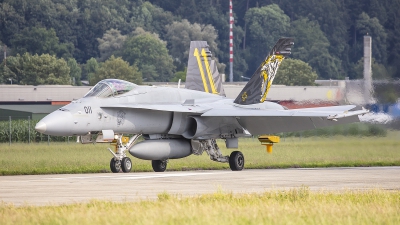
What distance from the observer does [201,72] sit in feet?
80.8

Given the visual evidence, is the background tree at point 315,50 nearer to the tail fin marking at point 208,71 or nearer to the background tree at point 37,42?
the background tree at point 37,42

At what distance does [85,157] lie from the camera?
79.3 feet

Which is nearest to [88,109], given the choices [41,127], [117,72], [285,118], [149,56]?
[41,127]

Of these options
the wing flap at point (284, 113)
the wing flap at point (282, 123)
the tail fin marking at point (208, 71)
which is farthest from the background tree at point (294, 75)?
the wing flap at point (284, 113)

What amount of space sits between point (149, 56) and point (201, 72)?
72.5m

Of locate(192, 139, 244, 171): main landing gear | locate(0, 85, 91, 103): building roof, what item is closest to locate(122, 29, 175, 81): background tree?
locate(0, 85, 91, 103): building roof

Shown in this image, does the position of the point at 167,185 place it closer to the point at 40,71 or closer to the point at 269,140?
the point at 269,140

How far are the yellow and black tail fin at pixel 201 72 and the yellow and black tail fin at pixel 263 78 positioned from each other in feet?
7.49

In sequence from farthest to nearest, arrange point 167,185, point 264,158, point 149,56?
point 149,56, point 264,158, point 167,185

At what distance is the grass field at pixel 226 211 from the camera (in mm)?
9578

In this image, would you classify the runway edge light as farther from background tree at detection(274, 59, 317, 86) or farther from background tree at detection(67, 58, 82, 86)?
background tree at detection(67, 58, 82, 86)

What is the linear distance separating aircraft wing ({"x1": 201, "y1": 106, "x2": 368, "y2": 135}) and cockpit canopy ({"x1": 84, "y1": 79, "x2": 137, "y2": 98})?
1.93m

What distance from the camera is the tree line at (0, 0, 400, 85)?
313ft

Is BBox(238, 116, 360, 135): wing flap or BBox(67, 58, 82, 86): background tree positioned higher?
BBox(67, 58, 82, 86): background tree
